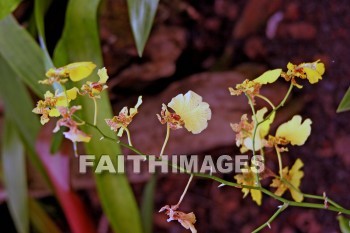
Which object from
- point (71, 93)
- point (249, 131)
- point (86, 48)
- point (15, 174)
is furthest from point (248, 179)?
point (15, 174)

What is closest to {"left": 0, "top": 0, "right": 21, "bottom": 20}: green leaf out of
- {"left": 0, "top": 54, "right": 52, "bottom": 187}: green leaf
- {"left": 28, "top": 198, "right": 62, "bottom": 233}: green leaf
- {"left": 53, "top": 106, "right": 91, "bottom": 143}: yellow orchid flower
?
{"left": 0, "top": 54, "right": 52, "bottom": 187}: green leaf

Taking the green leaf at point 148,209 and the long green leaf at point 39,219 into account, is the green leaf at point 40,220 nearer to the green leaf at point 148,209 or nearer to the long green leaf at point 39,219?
the long green leaf at point 39,219

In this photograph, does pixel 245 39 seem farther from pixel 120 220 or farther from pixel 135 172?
pixel 120 220

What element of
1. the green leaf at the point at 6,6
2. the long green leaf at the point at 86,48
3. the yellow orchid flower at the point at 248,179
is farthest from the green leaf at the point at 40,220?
the yellow orchid flower at the point at 248,179

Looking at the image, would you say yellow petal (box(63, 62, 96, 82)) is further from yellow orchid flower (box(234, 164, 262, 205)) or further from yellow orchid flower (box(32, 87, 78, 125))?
yellow orchid flower (box(234, 164, 262, 205))

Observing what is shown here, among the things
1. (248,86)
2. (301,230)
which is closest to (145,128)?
(301,230)

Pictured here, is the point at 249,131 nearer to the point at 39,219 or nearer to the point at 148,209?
the point at 148,209
